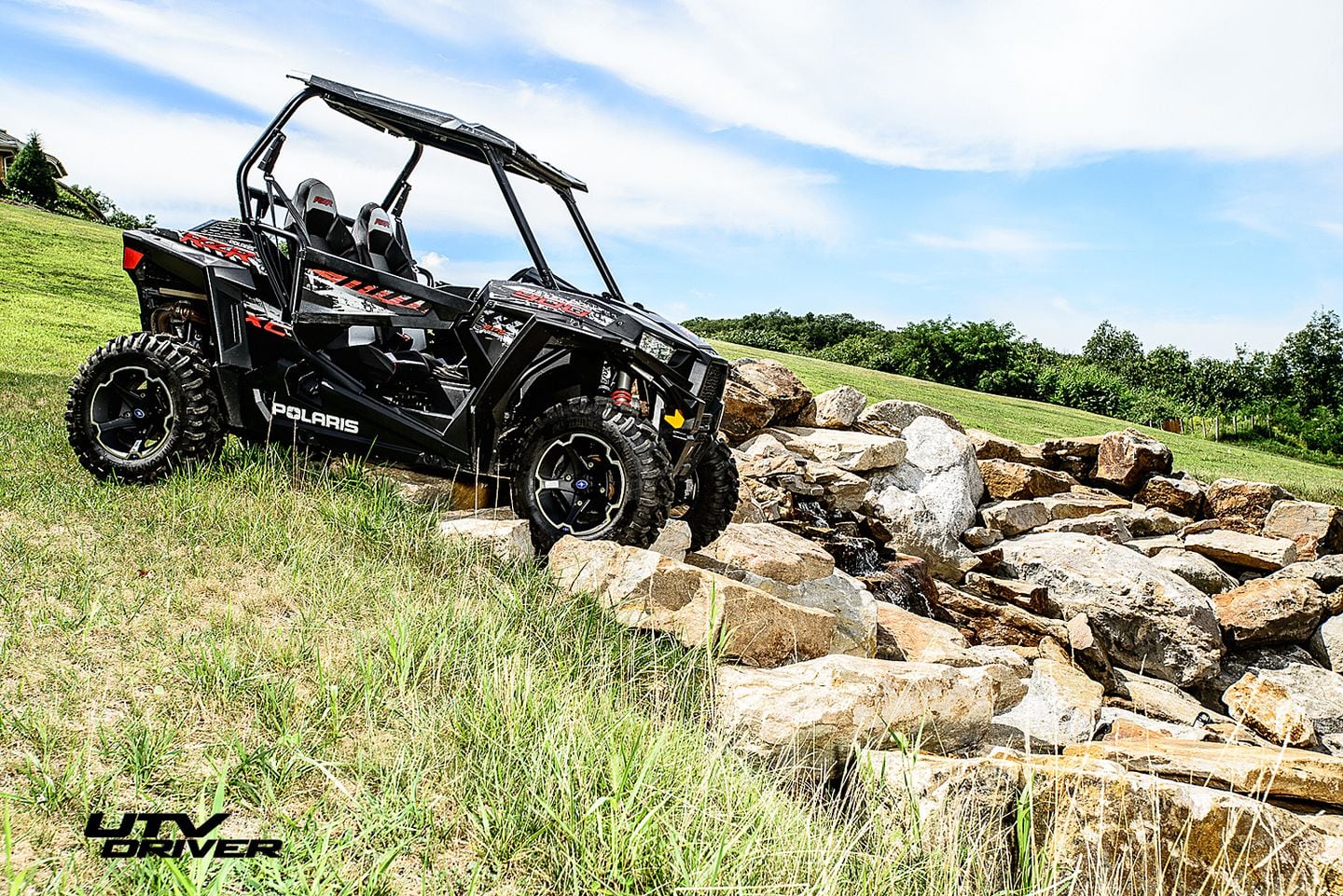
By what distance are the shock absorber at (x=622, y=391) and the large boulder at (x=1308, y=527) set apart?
839 cm

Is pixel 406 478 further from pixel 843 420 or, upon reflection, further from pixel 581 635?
pixel 843 420

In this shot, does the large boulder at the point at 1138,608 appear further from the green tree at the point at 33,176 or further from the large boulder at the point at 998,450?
the green tree at the point at 33,176

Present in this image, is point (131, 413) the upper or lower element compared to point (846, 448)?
lower

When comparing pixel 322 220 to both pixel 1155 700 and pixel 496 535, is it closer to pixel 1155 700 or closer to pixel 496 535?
pixel 496 535

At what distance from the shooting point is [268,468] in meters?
5.97

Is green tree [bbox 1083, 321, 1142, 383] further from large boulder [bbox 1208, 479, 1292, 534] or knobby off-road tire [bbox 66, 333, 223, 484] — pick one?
knobby off-road tire [bbox 66, 333, 223, 484]

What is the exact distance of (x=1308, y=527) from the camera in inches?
418

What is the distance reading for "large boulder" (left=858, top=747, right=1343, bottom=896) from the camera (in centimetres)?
285

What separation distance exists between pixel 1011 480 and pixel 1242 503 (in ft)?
10.5

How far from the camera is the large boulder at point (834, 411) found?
10.2 metres

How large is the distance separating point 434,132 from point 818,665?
414cm

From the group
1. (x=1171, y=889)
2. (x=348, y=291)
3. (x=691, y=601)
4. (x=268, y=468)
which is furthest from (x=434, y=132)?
(x=1171, y=889)

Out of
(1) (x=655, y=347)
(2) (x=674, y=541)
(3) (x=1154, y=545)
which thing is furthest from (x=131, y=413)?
(3) (x=1154, y=545)

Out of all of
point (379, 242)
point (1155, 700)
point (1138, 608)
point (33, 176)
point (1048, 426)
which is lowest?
point (1155, 700)
